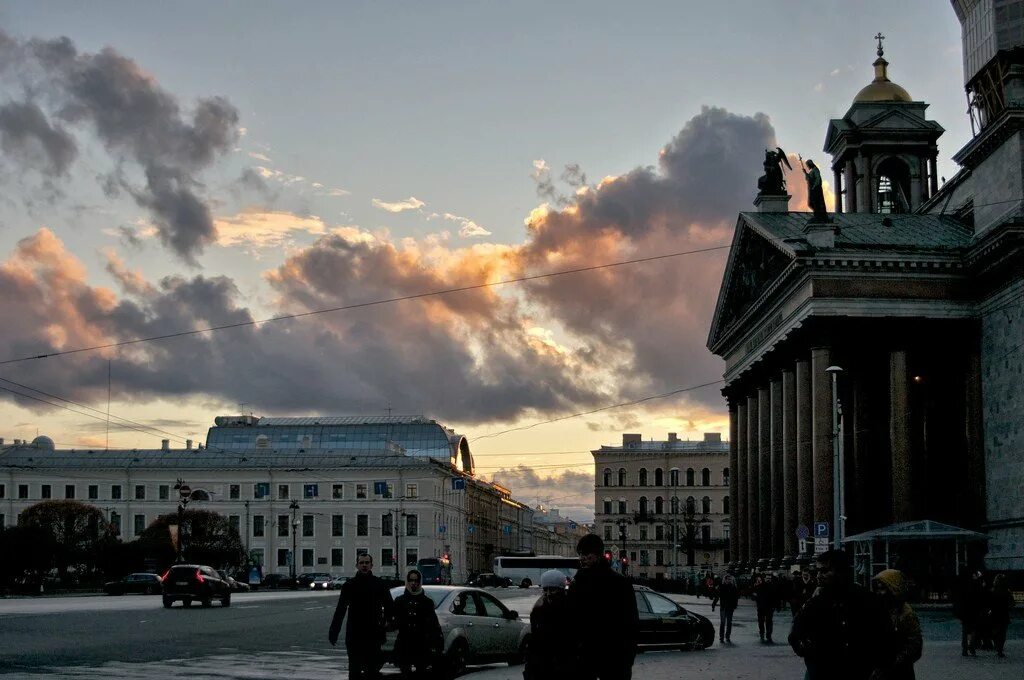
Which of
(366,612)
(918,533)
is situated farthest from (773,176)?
(366,612)

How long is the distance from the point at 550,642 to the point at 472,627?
15.0m

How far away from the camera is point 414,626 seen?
16688mm

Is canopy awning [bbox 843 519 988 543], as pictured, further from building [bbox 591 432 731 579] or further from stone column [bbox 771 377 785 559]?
building [bbox 591 432 731 579]

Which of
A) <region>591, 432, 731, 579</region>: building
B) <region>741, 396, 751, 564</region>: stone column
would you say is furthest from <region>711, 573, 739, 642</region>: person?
<region>591, 432, 731, 579</region>: building

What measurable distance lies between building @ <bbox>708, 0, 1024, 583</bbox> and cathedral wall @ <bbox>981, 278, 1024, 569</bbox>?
0.09 m

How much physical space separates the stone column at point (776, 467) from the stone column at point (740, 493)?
10.1 metres

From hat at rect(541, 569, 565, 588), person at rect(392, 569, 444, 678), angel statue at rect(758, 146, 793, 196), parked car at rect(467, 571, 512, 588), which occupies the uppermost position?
angel statue at rect(758, 146, 793, 196)

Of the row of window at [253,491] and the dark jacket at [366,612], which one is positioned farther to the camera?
the row of window at [253,491]

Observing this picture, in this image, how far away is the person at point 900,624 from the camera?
1177 cm

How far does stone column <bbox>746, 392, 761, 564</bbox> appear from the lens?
2953 inches

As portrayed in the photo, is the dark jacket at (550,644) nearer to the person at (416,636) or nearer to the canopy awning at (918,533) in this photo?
the person at (416,636)

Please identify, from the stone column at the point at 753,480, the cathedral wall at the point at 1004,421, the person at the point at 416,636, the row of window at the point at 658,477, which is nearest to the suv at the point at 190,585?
the stone column at the point at 753,480

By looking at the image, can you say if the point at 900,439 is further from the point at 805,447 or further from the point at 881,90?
the point at 881,90

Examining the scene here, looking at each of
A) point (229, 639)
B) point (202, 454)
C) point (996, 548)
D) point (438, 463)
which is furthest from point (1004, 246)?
point (202, 454)
